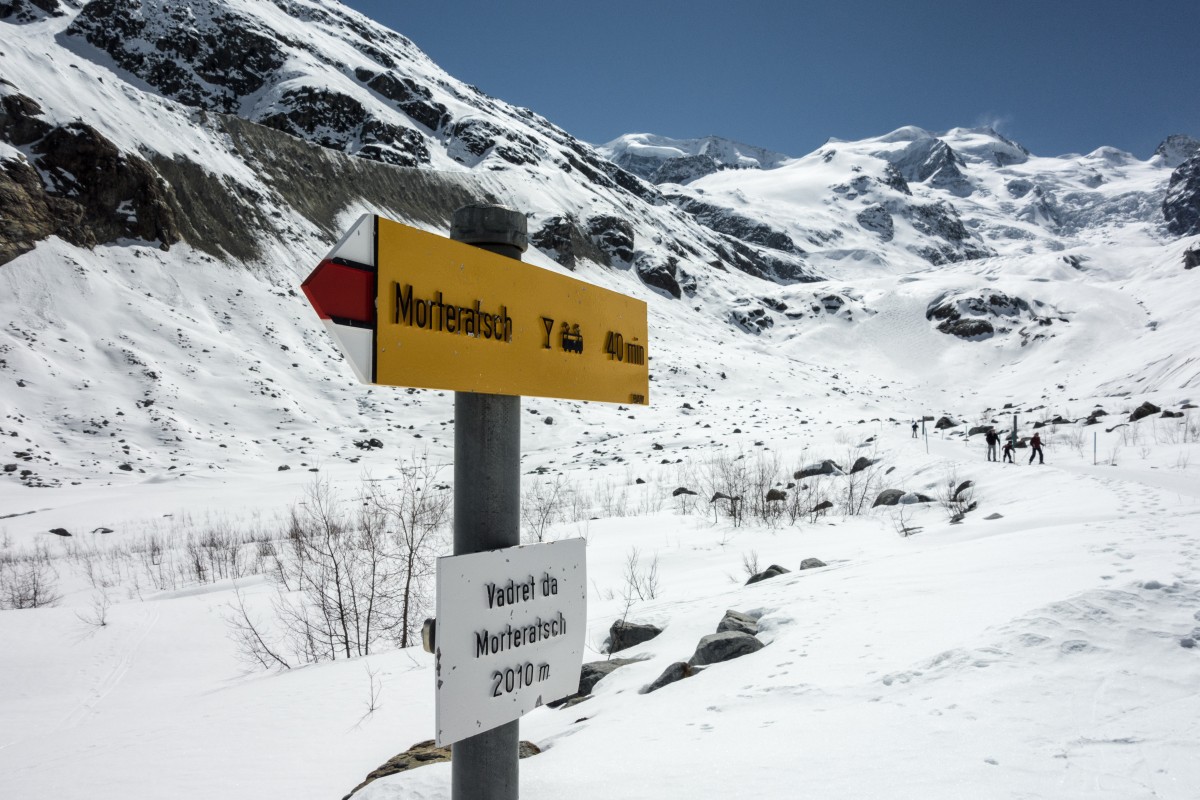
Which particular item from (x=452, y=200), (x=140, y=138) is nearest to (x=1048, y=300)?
(x=452, y=200)

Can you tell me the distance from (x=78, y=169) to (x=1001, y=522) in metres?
41.6

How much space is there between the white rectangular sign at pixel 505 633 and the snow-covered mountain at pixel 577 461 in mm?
1196

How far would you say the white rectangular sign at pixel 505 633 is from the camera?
1.57 metres

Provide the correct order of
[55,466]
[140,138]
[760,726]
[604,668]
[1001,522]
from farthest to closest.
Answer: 1. [140,138]
2. [55,466]
3. [1001,522]
4. [604,668]
5. [760,726]

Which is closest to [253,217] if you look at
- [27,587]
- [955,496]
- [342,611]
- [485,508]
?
[27,587]

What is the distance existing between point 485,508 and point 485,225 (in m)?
0.81

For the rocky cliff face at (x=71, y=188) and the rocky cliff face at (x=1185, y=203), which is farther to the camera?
the rocky cliff face at (x=1185, y=203)

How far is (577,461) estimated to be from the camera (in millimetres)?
26938

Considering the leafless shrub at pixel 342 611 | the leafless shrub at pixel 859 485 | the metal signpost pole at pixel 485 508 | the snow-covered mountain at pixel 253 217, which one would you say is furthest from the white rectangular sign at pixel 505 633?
the snow-covered mountain at pixel 253 217

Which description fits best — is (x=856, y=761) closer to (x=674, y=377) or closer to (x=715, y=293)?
(x=674, y=377)

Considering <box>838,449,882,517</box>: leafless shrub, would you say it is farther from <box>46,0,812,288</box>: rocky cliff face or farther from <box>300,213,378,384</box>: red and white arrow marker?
<box>46,0,812,288</box>: rocky cliff face

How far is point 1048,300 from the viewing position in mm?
57312

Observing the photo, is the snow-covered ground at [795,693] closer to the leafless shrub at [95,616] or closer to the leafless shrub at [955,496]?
the leafless shrub at [95,616]

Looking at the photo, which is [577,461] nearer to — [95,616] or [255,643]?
[95,616]
